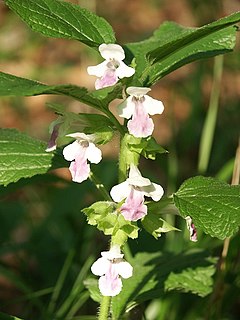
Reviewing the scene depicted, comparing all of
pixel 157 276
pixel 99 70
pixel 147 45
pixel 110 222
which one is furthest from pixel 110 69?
pixel 157 276

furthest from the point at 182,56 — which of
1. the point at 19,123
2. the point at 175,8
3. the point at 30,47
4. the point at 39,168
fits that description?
the point at 175,8

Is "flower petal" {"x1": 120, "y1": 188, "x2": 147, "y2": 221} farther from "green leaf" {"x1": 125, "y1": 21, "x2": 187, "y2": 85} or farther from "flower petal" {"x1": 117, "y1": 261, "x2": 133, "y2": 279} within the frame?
"green leaf" {"x1": 125, "y1": 21, "x2": 187, "y2": 85}

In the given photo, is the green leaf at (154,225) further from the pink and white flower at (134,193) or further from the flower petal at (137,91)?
the flower petal at (137,91)

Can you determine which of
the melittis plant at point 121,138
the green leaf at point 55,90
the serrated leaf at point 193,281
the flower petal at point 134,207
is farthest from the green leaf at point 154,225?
the serrated leaf at point 193,281

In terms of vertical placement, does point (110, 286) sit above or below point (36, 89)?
below

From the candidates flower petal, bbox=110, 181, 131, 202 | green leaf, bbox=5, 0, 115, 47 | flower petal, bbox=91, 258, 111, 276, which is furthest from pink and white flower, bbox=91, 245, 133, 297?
green leaf, bbox=5, 0, 115, 47

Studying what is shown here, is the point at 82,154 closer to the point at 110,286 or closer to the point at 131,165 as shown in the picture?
the point at 131,165
